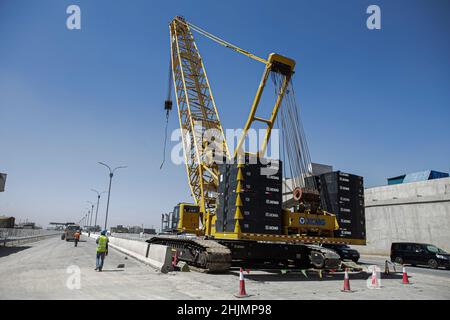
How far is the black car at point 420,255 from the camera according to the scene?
69.0 feet

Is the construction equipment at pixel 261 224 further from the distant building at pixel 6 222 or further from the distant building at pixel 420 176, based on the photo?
the distant building at pixel 6 222

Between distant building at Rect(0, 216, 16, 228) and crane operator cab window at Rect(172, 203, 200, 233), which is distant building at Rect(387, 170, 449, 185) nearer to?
crane operator cab window at Rect(172, 203, 200, 233)

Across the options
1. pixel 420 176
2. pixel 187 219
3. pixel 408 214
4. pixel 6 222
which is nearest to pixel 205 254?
pixel 187 219

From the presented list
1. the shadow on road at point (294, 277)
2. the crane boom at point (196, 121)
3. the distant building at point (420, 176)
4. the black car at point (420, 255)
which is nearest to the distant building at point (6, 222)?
the crane boom at point (196, 121)

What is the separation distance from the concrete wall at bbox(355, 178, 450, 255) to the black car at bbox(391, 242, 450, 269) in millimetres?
9837

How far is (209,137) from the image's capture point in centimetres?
3072

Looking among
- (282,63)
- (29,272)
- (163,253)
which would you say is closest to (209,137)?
(282,63)

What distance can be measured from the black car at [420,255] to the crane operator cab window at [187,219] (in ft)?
51.6

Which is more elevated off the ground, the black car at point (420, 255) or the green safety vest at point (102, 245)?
the green safety vest at point (102, 245)

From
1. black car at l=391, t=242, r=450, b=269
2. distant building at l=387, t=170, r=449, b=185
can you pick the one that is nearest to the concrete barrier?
black car at l=391, t=242, r=450, b=269

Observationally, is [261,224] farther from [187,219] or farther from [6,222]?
[6,222]

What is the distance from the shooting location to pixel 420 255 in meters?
22.3

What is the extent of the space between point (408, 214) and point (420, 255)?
13157 mm

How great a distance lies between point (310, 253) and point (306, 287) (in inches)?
172
